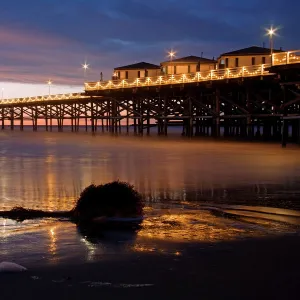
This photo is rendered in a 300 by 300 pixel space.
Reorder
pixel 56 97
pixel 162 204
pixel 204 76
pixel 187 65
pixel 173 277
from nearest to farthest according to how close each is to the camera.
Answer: pixel 173 277 < pixel 162 204 < pixel 204 76 < pixel 187 65 < pixel 56 97

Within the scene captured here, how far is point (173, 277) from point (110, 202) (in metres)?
3.40

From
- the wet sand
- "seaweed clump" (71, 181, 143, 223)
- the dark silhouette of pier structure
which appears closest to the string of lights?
the dark silhouette of pier structure

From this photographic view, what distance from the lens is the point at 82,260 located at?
6.14m

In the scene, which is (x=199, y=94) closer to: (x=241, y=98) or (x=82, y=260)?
(x=241, y=98)

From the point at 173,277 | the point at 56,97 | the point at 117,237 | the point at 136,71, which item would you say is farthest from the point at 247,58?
the point at 173,277

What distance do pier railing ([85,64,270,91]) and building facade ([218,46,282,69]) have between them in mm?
6711

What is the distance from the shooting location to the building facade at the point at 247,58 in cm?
5088

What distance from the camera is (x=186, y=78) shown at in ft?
153

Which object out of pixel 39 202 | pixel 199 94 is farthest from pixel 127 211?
pixel 199 94

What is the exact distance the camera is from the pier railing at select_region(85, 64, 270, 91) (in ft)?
129

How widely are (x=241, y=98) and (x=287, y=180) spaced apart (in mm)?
38654

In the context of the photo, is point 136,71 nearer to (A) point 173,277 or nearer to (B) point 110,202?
(B) point 110,202

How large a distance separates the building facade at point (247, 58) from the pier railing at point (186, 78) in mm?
6711

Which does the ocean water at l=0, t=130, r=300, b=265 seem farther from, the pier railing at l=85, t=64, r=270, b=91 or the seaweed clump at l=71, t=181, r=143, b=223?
the pier railing at l=85, t=64, r=270, b=91
